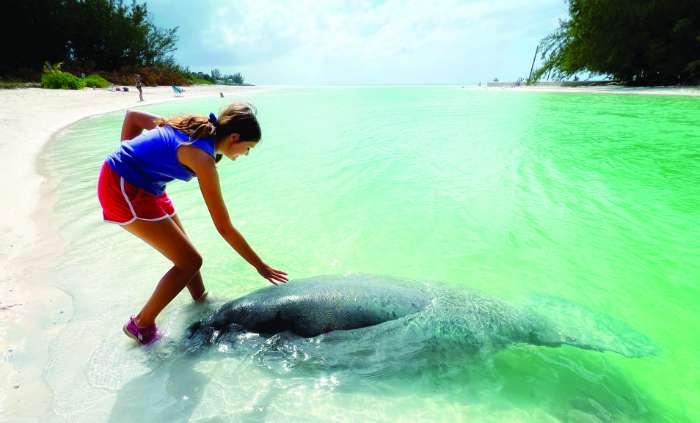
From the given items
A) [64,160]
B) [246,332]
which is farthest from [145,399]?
[64,160]

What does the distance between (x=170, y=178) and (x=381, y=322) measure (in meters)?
1.84

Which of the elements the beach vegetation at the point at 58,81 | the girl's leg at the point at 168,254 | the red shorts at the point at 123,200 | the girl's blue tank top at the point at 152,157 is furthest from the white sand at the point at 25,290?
the beach vegetation at the point at 58,81

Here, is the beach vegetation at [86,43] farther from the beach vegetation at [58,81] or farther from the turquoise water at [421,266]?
the turquoise water at [421,266]

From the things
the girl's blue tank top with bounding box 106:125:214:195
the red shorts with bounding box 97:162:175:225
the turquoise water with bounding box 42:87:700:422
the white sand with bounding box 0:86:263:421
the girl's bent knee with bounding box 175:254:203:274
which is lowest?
the turquoise water with bounding box 42:87:700:422

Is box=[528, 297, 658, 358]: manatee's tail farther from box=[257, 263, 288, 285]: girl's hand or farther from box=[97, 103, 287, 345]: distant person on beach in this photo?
box=[97, 103, 287, 345]: distant person on beach

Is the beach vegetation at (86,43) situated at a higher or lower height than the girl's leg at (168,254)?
higher

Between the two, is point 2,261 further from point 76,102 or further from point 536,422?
point 76,102

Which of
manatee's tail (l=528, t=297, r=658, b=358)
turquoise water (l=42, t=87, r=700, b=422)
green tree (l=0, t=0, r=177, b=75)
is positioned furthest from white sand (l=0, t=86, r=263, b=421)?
green tree (l=0, t=0, r=177, b=75)

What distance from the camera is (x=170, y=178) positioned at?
8.50 ft

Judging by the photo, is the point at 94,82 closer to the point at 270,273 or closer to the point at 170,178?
the point at 170,178

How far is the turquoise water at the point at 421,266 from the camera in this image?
8.01 feet

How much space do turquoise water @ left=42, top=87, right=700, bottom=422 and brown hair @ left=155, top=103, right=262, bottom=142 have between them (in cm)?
156

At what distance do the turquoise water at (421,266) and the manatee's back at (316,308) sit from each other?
29cm

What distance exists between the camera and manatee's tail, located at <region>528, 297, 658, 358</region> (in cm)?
288
